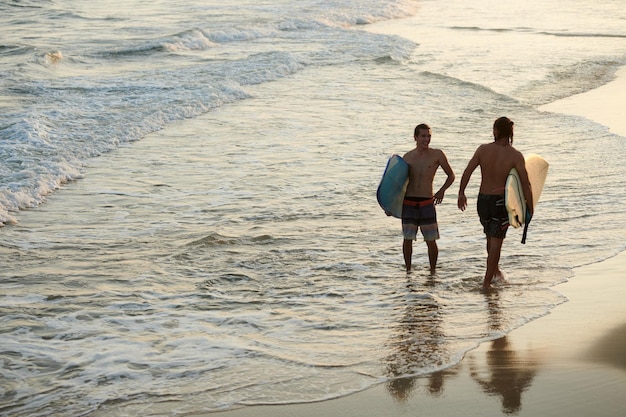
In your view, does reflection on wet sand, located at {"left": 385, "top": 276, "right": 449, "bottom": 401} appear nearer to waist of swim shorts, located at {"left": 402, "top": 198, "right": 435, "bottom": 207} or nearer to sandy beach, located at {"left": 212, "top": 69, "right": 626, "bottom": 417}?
sandy beach, located at {"left": 212, "top": 69, "right": 626, "bottom": 417}

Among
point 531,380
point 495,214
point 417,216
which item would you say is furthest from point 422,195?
point 531,380

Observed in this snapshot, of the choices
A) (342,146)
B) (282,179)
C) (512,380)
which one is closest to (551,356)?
(512,380)

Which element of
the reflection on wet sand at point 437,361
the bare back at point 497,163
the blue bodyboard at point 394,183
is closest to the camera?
the reflection on wet sand at point 437,361

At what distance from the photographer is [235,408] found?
18.3ft

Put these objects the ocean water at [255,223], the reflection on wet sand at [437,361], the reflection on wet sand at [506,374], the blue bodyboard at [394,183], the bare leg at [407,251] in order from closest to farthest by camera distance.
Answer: the reflection on wet sand at [506,374] < the reflection on wet sand at [437,361] < the ocean water at [255,223] < the blue bodyboard at [394,183] < the bare leg at [407,251]

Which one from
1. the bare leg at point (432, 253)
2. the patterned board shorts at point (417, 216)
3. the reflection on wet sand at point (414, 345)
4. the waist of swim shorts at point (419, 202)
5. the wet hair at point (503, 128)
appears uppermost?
the wet hair at point (503, 128)

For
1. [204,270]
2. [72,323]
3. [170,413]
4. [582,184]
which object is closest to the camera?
[170,413]

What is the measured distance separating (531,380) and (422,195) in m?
2.54

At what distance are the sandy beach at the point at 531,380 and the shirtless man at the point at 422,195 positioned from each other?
53.0 inches

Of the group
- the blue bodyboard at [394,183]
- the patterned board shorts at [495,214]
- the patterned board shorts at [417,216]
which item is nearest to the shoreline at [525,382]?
the patterned board shorts at [495,214]

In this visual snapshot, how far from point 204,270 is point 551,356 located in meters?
3.30

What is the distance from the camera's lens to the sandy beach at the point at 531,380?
5410 millimetres

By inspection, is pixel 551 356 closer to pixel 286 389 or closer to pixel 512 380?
pixel 512 380

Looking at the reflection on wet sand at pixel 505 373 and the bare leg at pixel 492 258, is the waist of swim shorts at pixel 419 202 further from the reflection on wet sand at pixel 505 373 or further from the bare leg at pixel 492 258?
the reflection on wet sand at pixel 505 373
